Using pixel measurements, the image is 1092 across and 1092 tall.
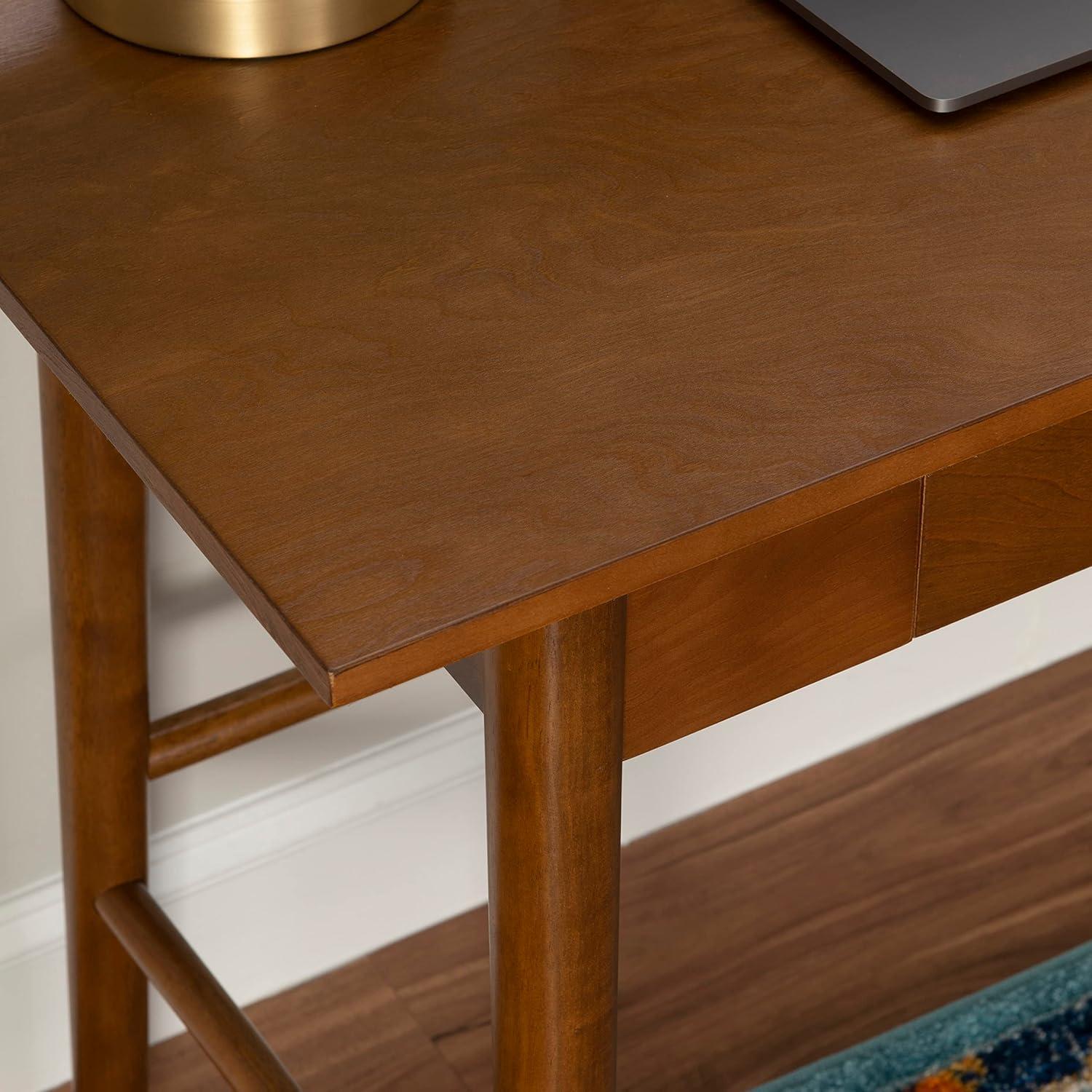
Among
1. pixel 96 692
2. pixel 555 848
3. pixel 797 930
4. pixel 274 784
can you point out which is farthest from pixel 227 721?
pixel 797 930

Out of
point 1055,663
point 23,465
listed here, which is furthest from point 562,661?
Answer: point 1055,663

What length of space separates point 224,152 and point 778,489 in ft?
0.94

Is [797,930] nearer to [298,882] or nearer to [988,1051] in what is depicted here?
[988,1051]

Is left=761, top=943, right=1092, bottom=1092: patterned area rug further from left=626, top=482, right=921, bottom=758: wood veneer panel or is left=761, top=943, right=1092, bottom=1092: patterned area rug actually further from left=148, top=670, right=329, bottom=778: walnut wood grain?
left=626, top=482, right=921, bottom=758: wood veneer panel

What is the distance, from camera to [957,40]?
2.35 ft

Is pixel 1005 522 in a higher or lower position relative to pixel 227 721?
higher

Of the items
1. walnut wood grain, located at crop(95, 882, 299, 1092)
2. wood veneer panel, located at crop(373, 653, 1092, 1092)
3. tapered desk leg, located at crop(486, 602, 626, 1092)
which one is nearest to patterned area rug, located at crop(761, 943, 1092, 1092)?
wood veneer panel, located at crop(373, 653, 1092, 1092)

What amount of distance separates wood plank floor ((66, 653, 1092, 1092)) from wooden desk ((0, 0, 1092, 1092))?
65 cm

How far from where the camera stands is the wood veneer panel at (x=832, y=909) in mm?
1328

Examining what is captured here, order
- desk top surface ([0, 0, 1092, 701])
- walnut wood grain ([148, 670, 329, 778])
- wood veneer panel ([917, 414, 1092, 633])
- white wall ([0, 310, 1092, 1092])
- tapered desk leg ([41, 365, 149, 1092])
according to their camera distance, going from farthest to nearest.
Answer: white wall ([0, 310, 1092, 1092])
walnut wood grain ([148, 670, 329, 778])
tapered desk leg ([41, 365, 149, 1092])
wood veneer panel ([917, 414, 1092, 633])
desk top surface ([0, 0, 1092, 701])

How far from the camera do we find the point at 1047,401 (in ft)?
1.84

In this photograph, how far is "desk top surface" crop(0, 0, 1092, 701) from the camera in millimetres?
526

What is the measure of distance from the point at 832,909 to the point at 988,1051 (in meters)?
0.18

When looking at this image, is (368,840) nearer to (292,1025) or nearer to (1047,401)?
(292,1025)
